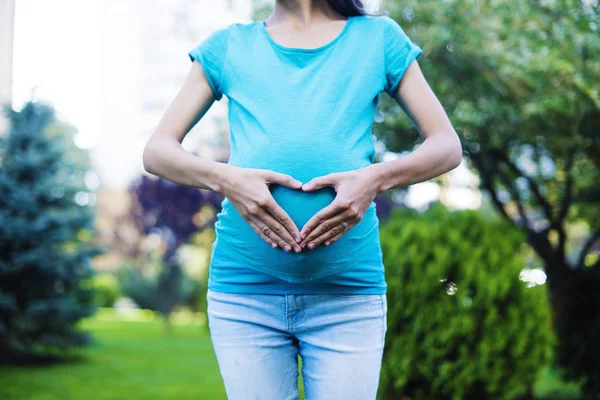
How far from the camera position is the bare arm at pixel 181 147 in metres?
1.36

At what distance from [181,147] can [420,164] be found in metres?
0.57

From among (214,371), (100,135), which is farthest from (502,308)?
(100,135)

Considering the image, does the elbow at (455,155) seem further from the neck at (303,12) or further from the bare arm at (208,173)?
the neck at (303,12)

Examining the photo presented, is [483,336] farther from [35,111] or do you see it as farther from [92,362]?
[35,111]

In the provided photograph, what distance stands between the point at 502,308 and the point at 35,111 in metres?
6.46

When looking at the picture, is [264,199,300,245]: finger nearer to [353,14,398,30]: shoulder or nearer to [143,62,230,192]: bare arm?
[143,62,230,192]: bare arm

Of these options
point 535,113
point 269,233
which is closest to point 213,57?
point 269,233

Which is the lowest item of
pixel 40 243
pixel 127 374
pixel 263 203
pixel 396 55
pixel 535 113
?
pixel 127 374

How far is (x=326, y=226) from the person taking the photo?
1.27 m

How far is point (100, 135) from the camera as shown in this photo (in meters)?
21.0

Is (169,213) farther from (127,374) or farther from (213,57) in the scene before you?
(213,57)

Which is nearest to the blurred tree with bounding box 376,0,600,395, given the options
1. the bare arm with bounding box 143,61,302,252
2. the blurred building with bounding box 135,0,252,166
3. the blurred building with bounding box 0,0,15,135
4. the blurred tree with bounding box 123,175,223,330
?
the bare arm with bounding box 143,61,302,252

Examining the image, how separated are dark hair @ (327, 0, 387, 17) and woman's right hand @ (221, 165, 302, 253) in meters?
0.56

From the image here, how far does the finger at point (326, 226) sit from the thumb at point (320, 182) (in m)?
0.08
